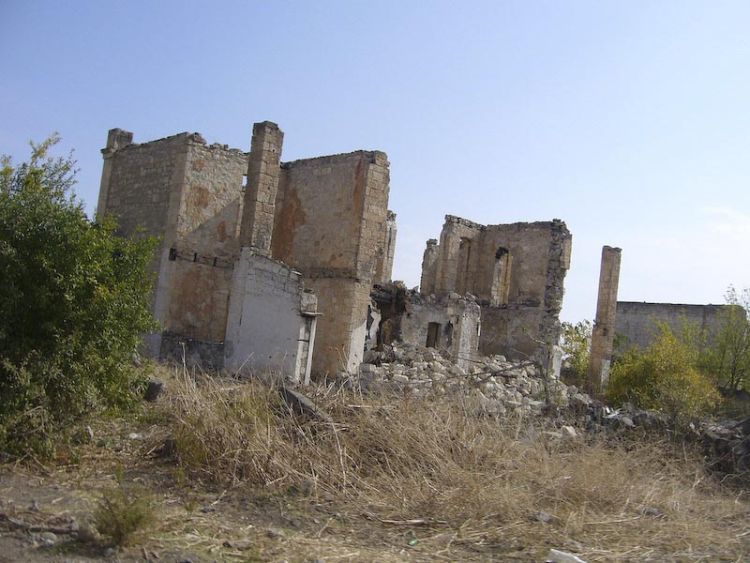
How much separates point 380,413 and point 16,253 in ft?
13.2

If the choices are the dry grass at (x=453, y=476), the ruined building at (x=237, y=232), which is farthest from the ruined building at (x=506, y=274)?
the dry grass at (x=453, y=476)

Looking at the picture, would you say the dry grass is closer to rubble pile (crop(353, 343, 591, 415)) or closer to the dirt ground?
the dirt ground

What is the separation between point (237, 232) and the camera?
18.2 metres

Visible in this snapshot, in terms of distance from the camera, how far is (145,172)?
1811 centimetres

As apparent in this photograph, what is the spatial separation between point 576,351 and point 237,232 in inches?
672

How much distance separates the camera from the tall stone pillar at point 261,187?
1672 cm

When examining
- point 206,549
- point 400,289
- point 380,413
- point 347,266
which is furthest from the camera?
point 400,289

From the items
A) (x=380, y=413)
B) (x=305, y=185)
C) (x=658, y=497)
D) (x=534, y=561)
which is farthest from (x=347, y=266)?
(x=534, y=561)

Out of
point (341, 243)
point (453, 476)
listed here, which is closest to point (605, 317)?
point (341, 243)

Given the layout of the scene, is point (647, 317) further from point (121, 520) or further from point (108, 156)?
point (121, 520)

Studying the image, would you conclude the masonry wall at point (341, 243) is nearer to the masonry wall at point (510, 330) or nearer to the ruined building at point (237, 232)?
the ruined building at point (237, 232)

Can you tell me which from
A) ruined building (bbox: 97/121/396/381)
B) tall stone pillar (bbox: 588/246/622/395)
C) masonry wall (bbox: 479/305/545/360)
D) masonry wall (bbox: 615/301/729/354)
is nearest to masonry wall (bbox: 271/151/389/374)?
ruined building (bbox: 97/121/396/381)

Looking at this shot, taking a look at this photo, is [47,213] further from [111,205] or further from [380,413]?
[111,205]

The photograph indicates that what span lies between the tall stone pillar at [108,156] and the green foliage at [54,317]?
11.6 m
